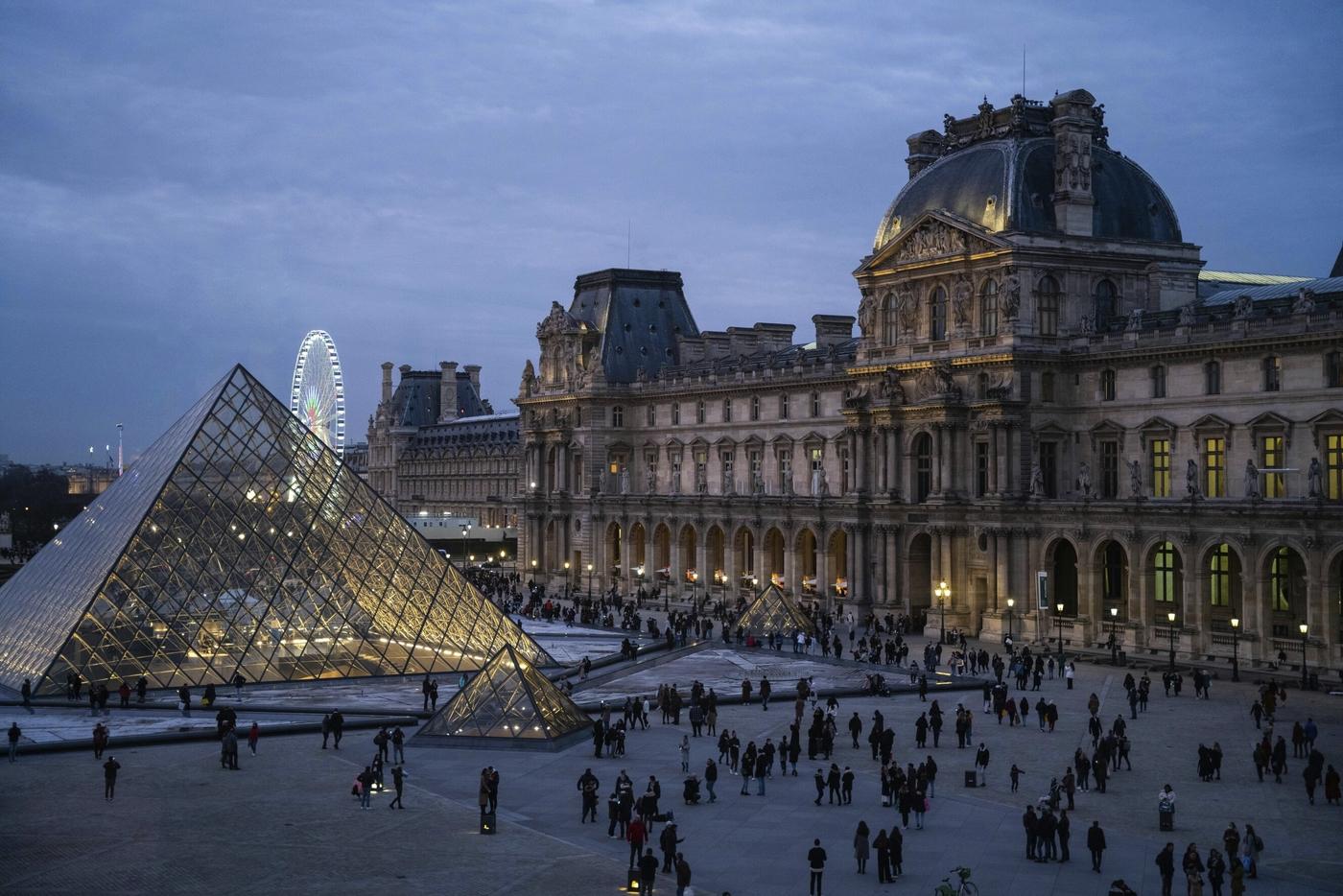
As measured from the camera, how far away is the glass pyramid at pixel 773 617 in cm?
6134

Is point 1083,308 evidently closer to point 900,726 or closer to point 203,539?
point 900,726

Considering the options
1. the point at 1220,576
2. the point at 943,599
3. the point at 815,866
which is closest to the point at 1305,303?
the point at 1220,576

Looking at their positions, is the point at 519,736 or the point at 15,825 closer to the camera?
the point at 15,825

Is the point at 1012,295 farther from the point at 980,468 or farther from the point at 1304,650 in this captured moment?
the point at 1304,650

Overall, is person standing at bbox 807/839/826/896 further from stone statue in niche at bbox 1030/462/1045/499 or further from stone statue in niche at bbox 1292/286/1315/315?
stone statue in niche at bbox 1030/462/1045/499

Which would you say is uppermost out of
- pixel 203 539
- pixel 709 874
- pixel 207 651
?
pixel 203 539

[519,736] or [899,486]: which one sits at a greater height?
[899,486]

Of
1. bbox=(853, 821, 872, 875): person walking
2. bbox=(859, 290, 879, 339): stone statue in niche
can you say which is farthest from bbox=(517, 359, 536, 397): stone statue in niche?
Result: bbox=(853, 821, 872, 875): person walking

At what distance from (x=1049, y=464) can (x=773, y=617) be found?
11818 millimetres

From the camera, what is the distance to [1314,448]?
173 ft

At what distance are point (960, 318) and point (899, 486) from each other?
7.37 metres

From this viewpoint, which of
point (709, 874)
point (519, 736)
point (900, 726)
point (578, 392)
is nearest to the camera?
point (709, 874)

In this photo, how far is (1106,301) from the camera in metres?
64.3

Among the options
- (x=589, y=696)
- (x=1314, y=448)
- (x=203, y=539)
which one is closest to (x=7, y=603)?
(x=203, y=539)
